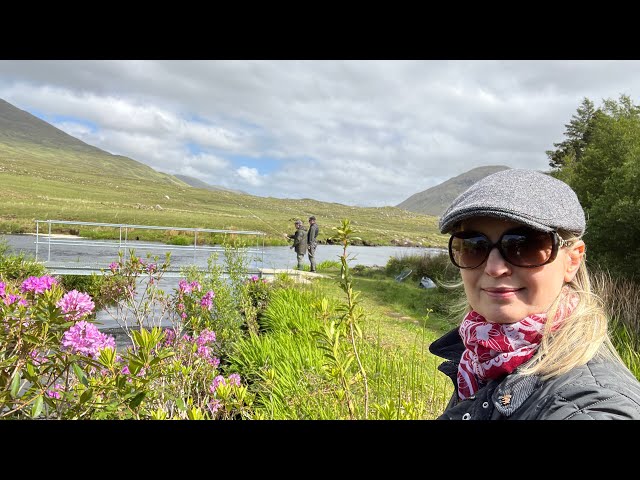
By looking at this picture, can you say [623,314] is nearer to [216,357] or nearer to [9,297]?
[216,357]

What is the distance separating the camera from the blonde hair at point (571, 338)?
944 millimetres

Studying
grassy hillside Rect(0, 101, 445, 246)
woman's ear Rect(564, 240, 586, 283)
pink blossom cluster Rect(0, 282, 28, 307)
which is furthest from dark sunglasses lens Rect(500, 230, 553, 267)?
grassy hillside Rect(0, 101, 445, 246)

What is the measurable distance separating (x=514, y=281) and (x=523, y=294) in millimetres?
39

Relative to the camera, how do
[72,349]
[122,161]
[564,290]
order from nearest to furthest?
[564,290]
[72,349]
[122,161]

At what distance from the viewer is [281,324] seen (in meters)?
5.88

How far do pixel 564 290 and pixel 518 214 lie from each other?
283 millimetres

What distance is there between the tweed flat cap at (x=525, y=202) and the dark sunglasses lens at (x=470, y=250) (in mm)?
76

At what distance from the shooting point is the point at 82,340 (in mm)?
1865

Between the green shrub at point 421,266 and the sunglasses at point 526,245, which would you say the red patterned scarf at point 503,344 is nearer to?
the sunglasses at point 526,245

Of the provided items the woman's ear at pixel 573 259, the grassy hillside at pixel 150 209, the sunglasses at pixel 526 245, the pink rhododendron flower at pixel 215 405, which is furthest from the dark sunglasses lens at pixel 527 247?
the grassy hillside at pixel 150 209
